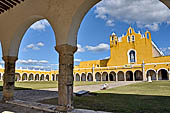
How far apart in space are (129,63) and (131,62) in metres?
0.52

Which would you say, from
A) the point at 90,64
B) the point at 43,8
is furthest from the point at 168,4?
the point at 90,64

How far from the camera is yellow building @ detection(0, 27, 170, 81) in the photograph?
91.0 feet

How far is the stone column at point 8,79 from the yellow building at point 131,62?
85.2ft

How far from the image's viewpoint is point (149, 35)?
31.2 meters

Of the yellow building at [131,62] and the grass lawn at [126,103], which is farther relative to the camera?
the yellow building at [131,62]

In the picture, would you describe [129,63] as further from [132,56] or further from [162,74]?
[162,74]

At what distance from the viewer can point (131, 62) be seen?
32000 millimetres

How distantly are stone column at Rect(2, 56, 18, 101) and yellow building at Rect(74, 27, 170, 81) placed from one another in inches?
1022

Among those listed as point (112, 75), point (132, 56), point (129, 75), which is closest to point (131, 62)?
point (132, 56)

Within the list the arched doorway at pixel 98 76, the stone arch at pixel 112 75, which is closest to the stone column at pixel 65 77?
the stone arch at pixel 112 75

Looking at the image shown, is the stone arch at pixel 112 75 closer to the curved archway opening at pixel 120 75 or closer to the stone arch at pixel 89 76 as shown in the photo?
the curved archway opening at pixel 120 75

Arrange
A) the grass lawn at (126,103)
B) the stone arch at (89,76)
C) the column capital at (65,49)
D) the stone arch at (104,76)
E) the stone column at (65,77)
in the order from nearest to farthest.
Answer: the stone column at (65,77) → the column capital at (65,49) → the grass lawn at (126,103) → the stone arch at (104,76) → the stone arch at (89,76)

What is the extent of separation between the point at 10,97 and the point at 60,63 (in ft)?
9.62

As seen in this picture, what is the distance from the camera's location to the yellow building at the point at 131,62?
90.8 ft
